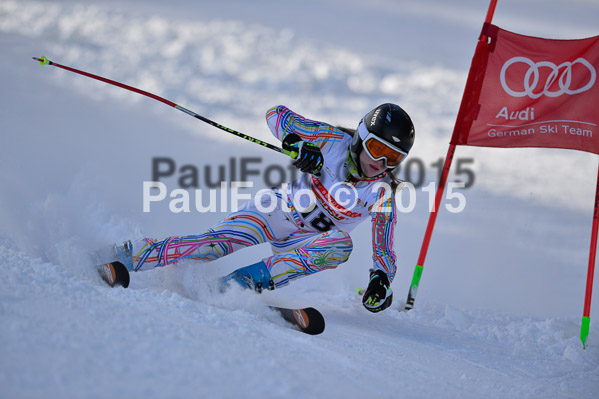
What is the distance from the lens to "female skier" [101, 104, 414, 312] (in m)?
3.03

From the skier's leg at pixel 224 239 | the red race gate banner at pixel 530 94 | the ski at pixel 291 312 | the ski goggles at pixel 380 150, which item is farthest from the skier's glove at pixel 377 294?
the red race gate banner at pixel 530 94

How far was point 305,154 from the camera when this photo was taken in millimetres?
3072

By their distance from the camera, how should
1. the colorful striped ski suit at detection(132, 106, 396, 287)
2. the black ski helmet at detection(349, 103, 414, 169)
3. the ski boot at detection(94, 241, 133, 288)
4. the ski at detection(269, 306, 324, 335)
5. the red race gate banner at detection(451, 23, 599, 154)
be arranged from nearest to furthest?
the ski at detection(269, 306, 324, 335) < the ski boot at detection(94, 241, 133, 288) < the black ski helmet at detection(349, 103, 414, 169) < the colorful striped ski suit at detection(132, 106, 396, 287) < the red race gate banner at detection(451, 23, 599, 154)

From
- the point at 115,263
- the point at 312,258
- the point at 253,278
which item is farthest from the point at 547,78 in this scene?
the point at 115,263

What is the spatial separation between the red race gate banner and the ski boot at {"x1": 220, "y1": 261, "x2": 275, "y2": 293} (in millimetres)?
1967

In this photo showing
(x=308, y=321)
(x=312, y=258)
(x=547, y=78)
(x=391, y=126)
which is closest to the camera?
(x=308, y=321)

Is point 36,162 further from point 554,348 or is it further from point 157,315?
point 554,348

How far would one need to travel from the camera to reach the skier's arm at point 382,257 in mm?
2889

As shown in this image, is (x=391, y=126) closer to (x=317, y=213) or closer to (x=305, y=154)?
(x=305, y=154)

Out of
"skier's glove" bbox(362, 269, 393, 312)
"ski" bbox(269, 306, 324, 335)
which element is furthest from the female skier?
"ski" bbox(269, 306, 324, 335)

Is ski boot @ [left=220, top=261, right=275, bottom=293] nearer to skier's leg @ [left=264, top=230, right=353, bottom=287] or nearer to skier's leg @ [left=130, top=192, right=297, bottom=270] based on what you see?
skier's leg @ [left=264, top=230, right=353, bottom=287]

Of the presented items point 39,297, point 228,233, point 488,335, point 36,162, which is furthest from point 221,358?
point 36,162

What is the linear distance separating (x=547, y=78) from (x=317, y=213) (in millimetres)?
2195

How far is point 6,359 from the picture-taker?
145 cm
